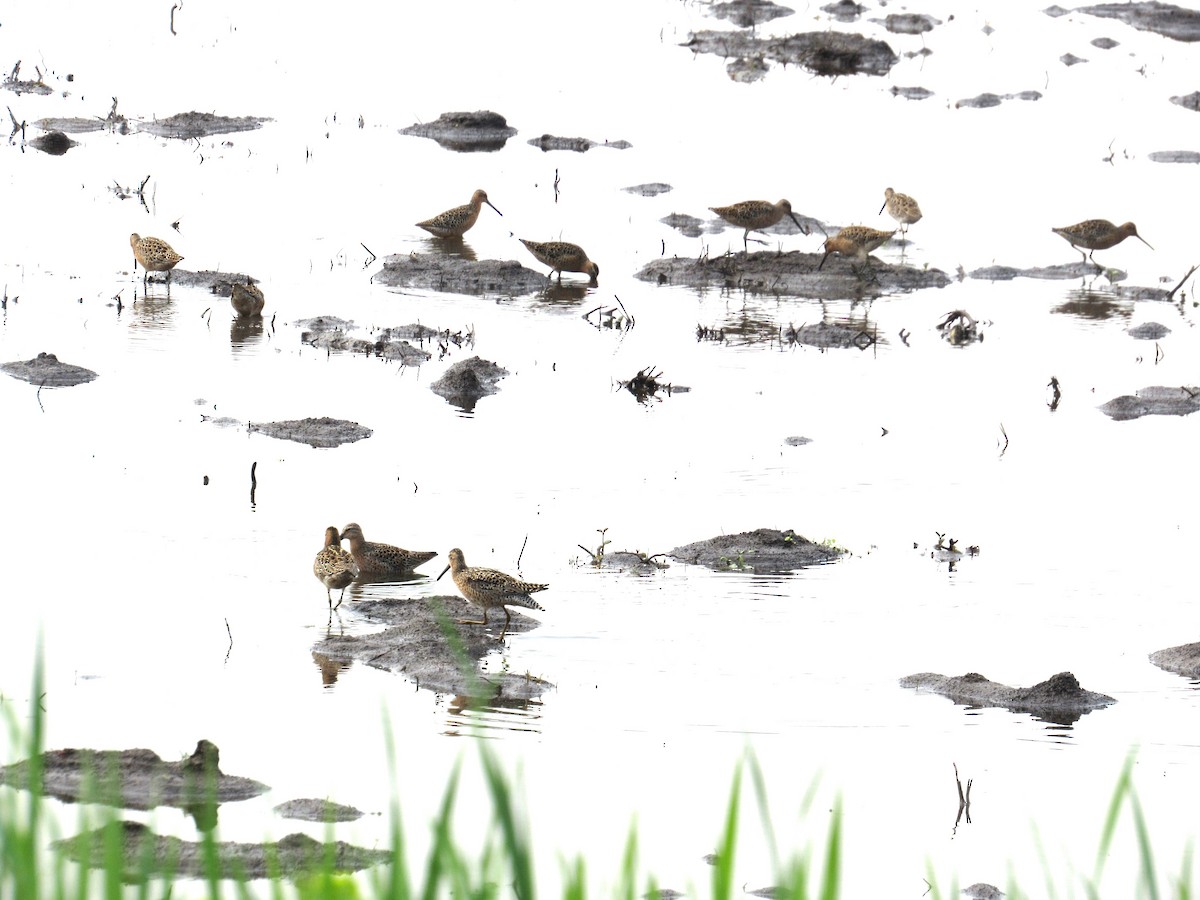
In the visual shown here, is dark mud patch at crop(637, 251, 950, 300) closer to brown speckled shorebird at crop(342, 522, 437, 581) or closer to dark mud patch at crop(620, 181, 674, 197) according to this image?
dark mud patch at crop(620, 181, 674, 197)

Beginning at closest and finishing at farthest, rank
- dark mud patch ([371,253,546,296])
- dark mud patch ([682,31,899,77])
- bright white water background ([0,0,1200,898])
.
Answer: bright white water background ([0,0,1200,898]) → dark mud patch ([371,253,546,296]) → dark mud patch ([682,31,899,77])

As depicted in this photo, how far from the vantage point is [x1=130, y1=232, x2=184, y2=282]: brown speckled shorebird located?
18.7m

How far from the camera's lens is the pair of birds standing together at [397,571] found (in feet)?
34.1

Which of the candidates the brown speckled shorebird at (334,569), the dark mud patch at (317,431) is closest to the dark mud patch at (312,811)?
the brown speckled shorebird at (334,569)

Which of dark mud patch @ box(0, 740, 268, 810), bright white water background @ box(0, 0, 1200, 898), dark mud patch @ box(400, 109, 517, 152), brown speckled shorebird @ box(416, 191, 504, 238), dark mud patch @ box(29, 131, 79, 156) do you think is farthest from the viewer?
dark mud patch @ box(400, 109, 517, 152)

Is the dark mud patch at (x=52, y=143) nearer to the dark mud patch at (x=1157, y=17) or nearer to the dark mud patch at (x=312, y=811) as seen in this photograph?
the dark mud patch at (x=312, y=811)

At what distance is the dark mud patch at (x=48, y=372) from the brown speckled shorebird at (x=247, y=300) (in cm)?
234

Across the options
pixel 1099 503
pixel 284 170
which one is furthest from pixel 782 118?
pixel 1099 503

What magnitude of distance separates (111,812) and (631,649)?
6938 millimetres

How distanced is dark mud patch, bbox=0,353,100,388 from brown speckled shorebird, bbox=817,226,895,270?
834 cm

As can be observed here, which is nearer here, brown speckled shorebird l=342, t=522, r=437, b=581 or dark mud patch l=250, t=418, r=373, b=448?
brown speckled shorebird l=342, t=522, r=437, b=581

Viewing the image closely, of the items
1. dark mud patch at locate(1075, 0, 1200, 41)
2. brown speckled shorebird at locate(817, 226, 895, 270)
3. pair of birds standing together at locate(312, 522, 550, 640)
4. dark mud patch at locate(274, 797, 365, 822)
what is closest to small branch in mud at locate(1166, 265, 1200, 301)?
brown speckled shorebird at locate(817, 226, 895, 270)

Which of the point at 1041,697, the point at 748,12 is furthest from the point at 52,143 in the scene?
the point at 1041,697

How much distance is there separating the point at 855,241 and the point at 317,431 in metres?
8.17
